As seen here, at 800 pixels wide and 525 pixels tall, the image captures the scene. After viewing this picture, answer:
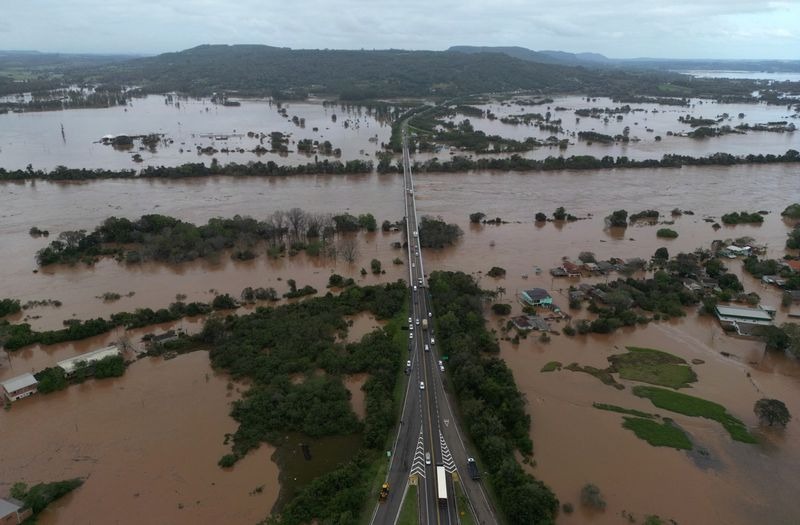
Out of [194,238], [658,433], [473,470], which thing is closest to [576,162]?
[194,238]

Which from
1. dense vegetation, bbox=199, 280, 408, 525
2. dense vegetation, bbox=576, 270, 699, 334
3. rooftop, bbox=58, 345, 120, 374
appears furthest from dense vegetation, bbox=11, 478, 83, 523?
dense vegetation, bbox=576, 270, 699, 334

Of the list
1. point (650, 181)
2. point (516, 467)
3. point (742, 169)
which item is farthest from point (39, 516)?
point (742, 169)

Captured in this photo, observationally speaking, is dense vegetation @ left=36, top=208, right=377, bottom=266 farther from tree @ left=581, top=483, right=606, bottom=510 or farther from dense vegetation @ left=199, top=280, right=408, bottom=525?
tree @ left=581, top=483, right=606, bottom=510

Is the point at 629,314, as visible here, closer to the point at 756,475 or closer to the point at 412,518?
the point at 756,475

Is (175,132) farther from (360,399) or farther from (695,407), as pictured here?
(695,407)

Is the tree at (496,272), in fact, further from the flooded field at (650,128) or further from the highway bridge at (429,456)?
the flooded field at (650,128)

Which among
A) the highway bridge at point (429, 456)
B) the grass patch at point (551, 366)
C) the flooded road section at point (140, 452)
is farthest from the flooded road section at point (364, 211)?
the grass patch at point (551, 366)

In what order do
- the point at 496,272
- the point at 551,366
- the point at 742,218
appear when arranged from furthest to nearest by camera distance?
the point at 742,218
the point at 496,272
the point at 551,366
